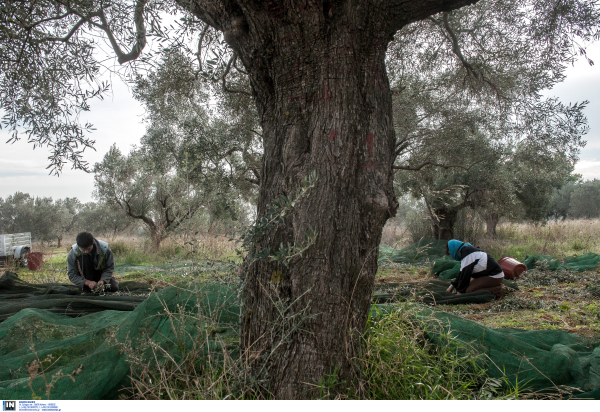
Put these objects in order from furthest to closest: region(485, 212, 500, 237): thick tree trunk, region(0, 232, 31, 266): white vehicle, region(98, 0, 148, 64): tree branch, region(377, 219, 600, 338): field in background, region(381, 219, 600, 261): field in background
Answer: region(485, 212, 500, 237): thick tree trunk
region(381, 219, 600, 261): field in background
region(0, 232, 31, 266): white vehicle
region(98, 0, 148, 64): tree branch
region(377, 219, 600, 338): field in background

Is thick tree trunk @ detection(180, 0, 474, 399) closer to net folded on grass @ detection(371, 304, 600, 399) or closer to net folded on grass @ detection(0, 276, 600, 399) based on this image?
net folded on grass @ detection(0, 276, 600, 399)

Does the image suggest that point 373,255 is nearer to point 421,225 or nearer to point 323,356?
point 323,356

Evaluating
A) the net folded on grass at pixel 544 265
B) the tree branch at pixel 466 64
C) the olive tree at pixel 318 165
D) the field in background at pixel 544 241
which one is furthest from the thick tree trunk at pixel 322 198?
the field in background at pixel 544 241

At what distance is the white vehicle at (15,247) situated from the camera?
37.0 feet

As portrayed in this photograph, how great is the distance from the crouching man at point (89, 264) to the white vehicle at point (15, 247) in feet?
20.2

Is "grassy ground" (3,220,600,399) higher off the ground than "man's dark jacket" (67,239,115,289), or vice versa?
"man's dark jacket" (67,239,115,289)

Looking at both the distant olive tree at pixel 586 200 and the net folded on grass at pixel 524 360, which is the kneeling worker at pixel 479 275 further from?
the distant olive tree at pixel 586 200

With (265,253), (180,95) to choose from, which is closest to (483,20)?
(180,95)

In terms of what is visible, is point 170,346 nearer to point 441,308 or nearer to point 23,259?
point 441,308

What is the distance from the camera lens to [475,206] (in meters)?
13.7

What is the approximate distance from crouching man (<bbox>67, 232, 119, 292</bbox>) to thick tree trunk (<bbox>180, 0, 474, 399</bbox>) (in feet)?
15.5

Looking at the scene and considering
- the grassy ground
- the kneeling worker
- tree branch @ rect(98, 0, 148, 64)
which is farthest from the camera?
the kneeling worker

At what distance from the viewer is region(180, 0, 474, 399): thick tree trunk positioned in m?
2.29

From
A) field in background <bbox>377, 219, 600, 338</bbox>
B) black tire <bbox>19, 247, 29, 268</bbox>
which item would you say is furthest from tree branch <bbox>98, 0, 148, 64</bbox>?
black tire <bbox>19, 247, 29, 268</bbox>
